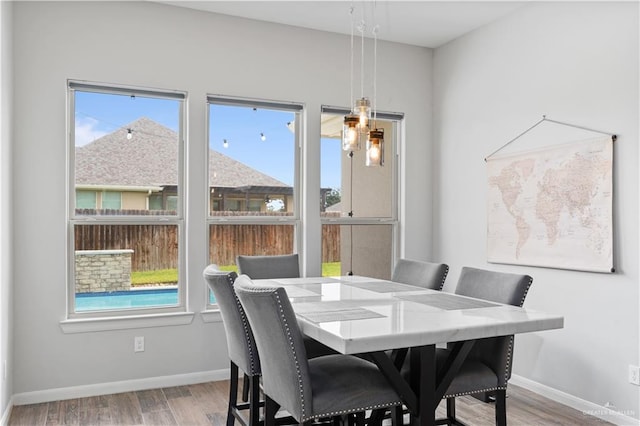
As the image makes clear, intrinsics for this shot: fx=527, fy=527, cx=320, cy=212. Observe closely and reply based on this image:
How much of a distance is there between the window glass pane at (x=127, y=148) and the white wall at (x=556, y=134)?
7.92 ft

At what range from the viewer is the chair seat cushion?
2.12m

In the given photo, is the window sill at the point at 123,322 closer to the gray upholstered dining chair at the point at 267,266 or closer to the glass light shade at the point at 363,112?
the gray upholstered dining chair at the point at 267,266

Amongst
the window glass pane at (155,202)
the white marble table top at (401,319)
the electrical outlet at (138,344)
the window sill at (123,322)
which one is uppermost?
the window glass pane at (155,202)

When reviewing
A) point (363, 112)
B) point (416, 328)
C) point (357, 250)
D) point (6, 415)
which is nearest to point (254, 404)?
point (416, 328)

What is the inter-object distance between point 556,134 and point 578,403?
1.82 m

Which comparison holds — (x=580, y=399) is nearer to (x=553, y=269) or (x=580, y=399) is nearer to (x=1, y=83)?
(x=553, y=269)

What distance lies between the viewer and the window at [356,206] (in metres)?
4.61

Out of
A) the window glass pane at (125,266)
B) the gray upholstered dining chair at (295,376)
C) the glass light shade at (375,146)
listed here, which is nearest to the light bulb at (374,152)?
the glass light shade at (375,146)

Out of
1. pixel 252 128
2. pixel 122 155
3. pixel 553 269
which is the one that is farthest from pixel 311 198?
pixel 553 269

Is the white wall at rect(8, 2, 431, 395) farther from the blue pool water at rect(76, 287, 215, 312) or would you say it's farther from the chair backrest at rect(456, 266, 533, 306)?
the chair backrest at rect(456, 266, 533, 306)

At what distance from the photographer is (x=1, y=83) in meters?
3.04

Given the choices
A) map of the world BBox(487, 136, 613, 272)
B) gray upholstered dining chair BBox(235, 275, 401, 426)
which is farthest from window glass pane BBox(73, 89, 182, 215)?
map of the world BBox(487, 136, 613, 272)

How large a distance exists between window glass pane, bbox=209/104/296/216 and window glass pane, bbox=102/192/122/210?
687 mm

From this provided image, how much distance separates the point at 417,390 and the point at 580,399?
1.73 metres
